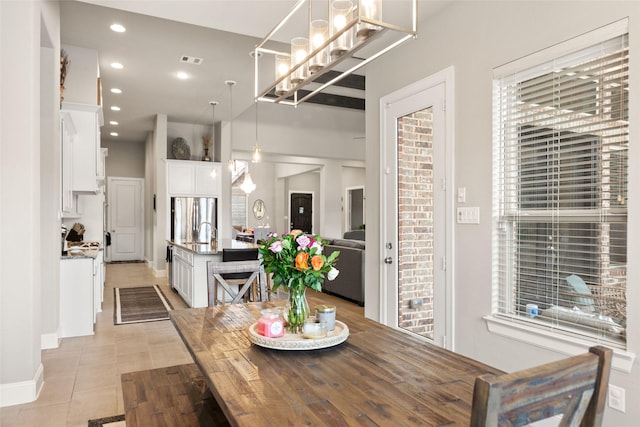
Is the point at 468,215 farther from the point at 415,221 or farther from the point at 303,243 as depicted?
the point at 303,243

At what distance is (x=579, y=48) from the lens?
2.17 metres

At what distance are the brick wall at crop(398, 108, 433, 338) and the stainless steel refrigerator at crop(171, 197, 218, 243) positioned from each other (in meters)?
5.52

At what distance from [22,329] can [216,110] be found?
18.9ft

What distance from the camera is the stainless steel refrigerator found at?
829 centimetres

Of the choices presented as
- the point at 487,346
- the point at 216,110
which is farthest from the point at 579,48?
the point at 216,110

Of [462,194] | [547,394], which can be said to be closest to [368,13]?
[547,394]

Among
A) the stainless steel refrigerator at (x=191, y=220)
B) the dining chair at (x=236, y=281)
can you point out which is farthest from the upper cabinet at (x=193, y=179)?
the dining chair at (x=236, y=281)

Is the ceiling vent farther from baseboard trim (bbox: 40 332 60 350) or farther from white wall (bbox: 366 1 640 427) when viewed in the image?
baseboard trim (bbox: 40 332 60 350)

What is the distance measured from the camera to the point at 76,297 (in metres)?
4.28

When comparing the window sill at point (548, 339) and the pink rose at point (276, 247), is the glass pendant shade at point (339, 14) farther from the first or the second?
the window sill at point (548, 339)

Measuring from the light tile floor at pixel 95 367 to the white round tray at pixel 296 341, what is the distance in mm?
1593

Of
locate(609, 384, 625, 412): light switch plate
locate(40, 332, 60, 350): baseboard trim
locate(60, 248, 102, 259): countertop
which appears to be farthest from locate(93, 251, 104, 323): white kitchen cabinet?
locate(609, 384, 625, 412): light switch plate

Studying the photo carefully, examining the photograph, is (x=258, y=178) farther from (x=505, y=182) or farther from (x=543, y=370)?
(x=543, y=370)

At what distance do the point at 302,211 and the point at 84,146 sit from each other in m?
9.32
